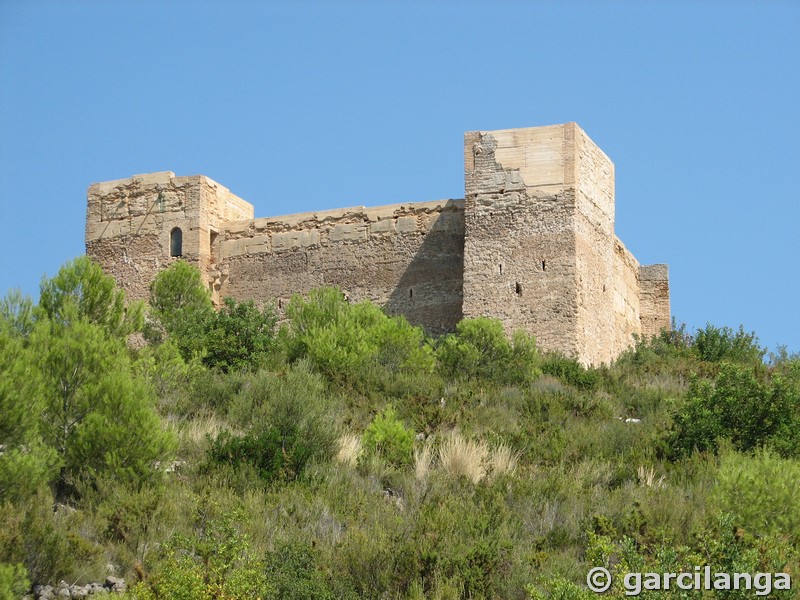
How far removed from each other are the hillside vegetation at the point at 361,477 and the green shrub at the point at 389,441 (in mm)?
29

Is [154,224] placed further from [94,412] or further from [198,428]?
[94,412]

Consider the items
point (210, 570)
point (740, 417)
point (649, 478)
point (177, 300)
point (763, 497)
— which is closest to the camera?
point (210, 570)

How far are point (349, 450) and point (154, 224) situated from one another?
46.8 feet

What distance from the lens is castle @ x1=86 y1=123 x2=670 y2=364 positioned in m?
22.8

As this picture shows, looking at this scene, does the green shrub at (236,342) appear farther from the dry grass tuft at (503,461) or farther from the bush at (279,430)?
the dry grass tuft at (503,461)

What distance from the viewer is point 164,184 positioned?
2723 cm

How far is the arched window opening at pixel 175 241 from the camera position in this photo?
88.1ft

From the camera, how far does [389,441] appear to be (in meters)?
14.2

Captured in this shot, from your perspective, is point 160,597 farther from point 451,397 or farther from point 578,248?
point 578,248

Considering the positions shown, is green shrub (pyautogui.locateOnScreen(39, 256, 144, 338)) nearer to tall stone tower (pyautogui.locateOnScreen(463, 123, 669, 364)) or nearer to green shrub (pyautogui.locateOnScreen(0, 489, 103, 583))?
tall stone tower (pyautogui.locateOnScreen(463, 123, 669, 364))

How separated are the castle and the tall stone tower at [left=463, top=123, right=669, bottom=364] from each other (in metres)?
0.02

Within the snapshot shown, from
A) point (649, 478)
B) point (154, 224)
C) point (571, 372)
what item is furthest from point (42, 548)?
point (154, 224)

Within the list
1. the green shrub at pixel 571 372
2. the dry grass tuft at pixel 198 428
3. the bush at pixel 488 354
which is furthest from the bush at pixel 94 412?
the green shrub at pixel 571 372

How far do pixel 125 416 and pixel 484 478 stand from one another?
3.74 metres
